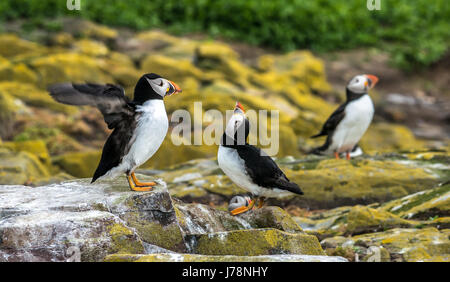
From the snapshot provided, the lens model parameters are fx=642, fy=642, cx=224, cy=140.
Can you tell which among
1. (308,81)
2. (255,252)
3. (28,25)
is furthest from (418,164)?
(28,25)

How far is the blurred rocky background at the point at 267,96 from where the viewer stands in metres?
6.34

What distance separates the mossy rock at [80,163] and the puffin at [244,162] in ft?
13.2

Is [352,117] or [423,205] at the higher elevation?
[352,117]

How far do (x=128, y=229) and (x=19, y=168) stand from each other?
13.3 feet

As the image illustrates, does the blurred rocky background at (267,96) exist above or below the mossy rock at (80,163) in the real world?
above

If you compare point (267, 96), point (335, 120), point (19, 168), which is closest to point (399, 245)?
point (335, 120)

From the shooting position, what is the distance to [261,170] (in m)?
5.70

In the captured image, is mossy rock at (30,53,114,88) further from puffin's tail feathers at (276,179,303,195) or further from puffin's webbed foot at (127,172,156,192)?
puffin's tail feathers at (276,179,303,195)

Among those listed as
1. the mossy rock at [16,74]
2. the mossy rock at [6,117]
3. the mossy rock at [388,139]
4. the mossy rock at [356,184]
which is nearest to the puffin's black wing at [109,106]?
the mossy rock at [356,184]

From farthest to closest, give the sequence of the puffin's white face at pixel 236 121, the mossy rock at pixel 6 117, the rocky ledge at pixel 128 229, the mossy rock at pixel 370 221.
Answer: the mossy rock at pixel 6 117 → the mossy rock at pixel 370 221 → the puffin's white face at pixel 236 121 → the rocky ledge at pixel 128 229

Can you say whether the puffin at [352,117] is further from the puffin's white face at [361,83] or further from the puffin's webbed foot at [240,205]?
the puffin's webbed foot at [240,205]

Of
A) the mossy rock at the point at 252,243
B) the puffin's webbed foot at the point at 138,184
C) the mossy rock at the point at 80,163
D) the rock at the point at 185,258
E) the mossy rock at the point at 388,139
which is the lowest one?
the mossy rock at the point at 388,139

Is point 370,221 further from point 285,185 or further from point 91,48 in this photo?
point 91,48
